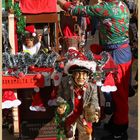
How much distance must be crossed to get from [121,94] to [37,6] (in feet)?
4.65

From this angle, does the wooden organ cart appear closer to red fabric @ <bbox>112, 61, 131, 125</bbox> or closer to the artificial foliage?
the artificial foliage

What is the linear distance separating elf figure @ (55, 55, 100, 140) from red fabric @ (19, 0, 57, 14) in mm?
1118

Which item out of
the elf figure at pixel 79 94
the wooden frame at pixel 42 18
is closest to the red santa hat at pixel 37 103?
the elf figure at pixel 79 94

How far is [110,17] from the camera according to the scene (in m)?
5.15

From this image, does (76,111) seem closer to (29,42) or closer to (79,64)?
(79,64)

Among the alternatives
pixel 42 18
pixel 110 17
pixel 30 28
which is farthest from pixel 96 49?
pixel 30 28

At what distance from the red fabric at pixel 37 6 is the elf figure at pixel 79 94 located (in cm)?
112

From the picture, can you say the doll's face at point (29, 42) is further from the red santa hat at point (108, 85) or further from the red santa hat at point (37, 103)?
the red santa hat at point (108, 85)

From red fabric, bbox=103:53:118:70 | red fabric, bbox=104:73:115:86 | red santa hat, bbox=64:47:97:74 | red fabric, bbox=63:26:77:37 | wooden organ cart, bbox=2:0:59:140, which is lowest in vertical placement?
wooden organ cart, bbox=2:0:59:140

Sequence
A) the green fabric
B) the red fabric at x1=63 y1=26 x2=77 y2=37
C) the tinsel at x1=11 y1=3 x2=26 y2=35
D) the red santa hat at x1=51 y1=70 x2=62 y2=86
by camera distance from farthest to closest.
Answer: the red fabric at x1=63 y1=26 x2=77 y2=37
the tinsel at x1=11 y1=3 x2=26 y2=35
the green fabric
the red santa hat at x1=51 y1=70 x2=62 y2=86

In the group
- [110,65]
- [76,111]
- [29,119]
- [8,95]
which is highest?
[110,65]

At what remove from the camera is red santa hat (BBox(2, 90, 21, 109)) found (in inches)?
194

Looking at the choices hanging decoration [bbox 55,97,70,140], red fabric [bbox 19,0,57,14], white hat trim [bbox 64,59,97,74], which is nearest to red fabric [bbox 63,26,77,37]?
red fabric [bbox 19,0,57,14]

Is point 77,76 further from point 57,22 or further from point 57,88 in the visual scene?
point 57,22
